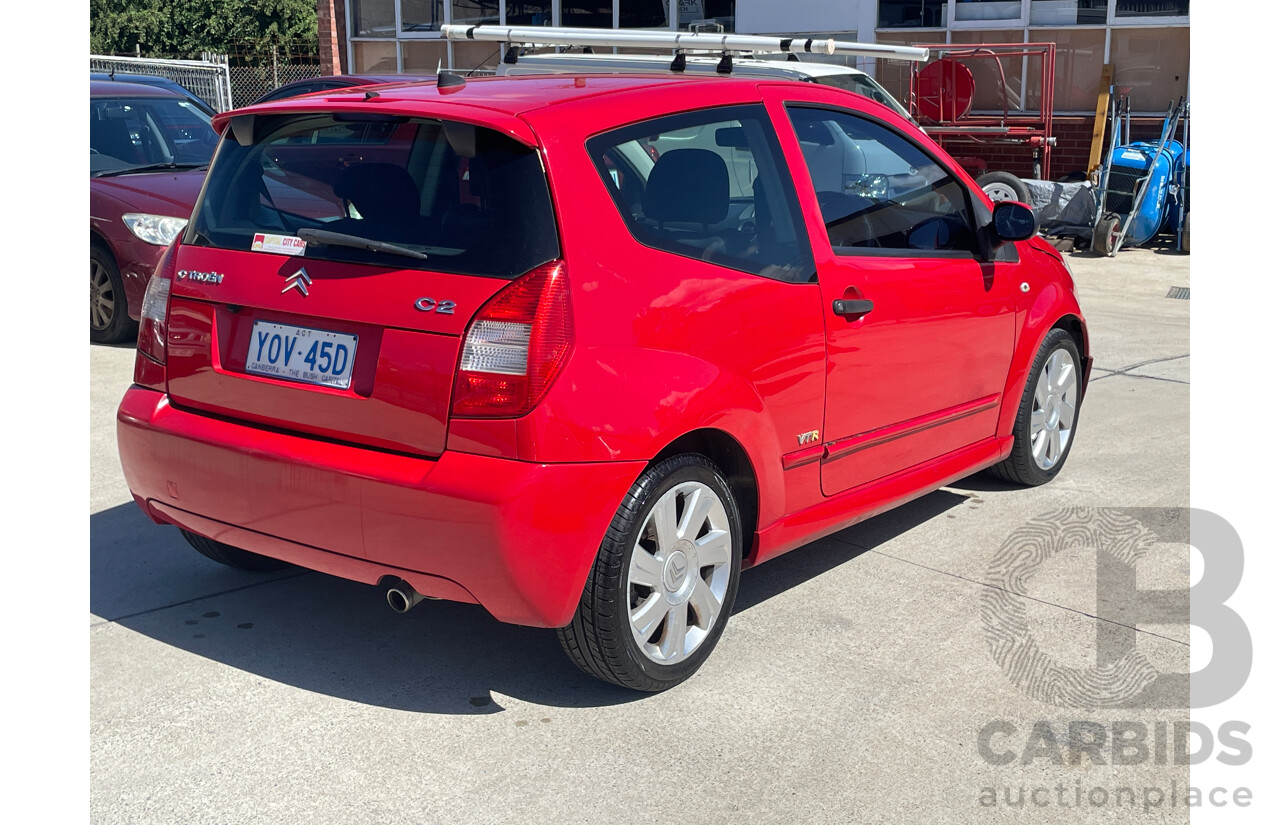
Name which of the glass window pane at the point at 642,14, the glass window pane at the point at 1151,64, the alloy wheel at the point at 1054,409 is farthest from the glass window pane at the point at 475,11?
the alloy wheel at the point at 1054,409

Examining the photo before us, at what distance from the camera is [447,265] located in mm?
3350

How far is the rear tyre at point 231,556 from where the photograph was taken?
4.39 metres

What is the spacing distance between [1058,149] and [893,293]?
1236cm

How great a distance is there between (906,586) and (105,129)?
7302mm

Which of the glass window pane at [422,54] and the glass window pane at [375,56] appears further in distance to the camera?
the glass window pane at [375,56]

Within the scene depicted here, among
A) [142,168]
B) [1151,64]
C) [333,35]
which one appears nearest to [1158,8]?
[1151,64]

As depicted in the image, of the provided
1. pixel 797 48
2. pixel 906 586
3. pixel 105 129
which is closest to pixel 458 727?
pixel 906 586

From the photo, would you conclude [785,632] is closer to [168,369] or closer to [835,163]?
[835,163]

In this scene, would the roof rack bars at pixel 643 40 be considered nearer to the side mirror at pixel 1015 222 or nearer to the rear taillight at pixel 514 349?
the side mirror at pixel 1015 222

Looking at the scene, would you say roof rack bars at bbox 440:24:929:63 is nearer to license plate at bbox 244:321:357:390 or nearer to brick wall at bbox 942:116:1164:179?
license plate at bbox 244:321:357:390

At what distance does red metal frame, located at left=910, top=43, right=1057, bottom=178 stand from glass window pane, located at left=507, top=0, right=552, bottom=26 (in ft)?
20.2

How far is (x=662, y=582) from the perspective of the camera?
143 inches

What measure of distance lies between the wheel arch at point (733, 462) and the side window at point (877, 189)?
2.74 feet

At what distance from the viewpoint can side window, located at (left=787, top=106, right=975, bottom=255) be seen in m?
4.26
